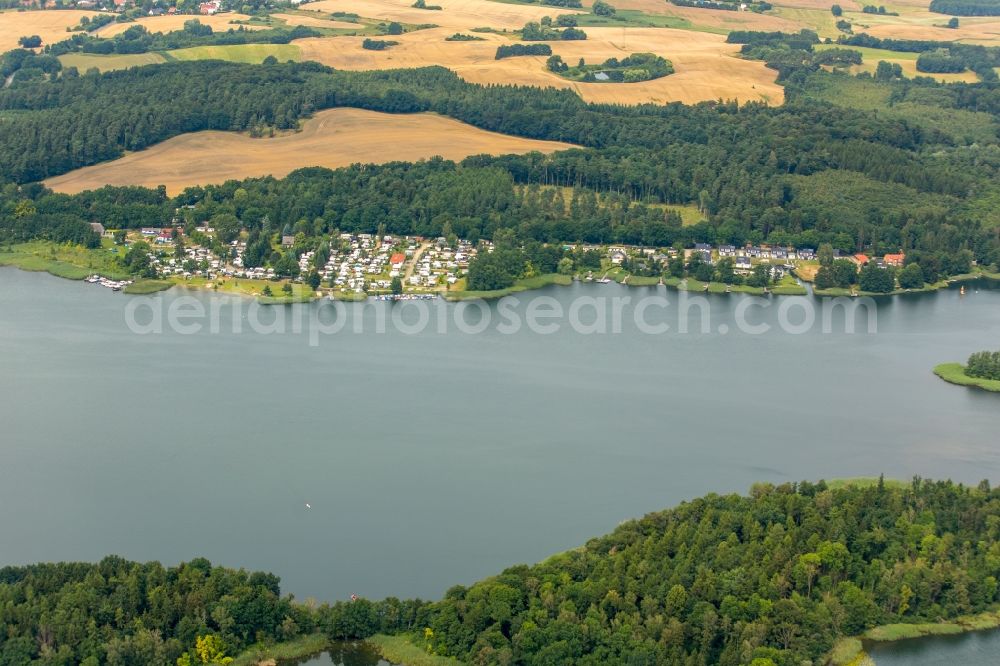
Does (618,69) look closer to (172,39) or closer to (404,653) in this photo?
(172,39)

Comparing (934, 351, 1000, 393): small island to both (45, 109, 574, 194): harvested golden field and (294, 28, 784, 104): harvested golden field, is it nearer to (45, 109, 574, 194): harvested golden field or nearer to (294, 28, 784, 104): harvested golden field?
(45, 109, 574, 194): harvested golden field

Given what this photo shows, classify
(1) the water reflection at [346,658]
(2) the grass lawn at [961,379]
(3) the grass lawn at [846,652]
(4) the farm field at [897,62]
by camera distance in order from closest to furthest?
(1) the water reflection at [346,658]
(3) the grass lawn at [846,652]
(2) the grass lawn at [961,379]
(4) the farm field at [897,62]

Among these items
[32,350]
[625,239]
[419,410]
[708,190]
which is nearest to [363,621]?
[419,410]

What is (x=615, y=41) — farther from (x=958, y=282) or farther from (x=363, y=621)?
(x=363, y=621)

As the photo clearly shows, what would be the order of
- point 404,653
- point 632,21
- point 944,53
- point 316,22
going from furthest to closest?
point 632,21
point 316,22
point 944,53
point 404,653

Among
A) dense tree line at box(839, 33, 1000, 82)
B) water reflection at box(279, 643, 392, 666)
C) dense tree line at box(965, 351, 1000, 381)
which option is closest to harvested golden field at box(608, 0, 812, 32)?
dense tree line at box(839, 33, 1000, 82)

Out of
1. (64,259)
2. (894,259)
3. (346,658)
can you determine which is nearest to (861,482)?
(346,658)

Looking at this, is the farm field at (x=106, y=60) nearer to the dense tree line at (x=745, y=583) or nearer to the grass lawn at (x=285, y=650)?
the dense tree line at (x=745, y=583)

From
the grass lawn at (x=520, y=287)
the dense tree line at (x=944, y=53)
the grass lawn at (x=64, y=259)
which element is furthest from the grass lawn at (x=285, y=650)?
the dense tree line at (x=944, y=53)
